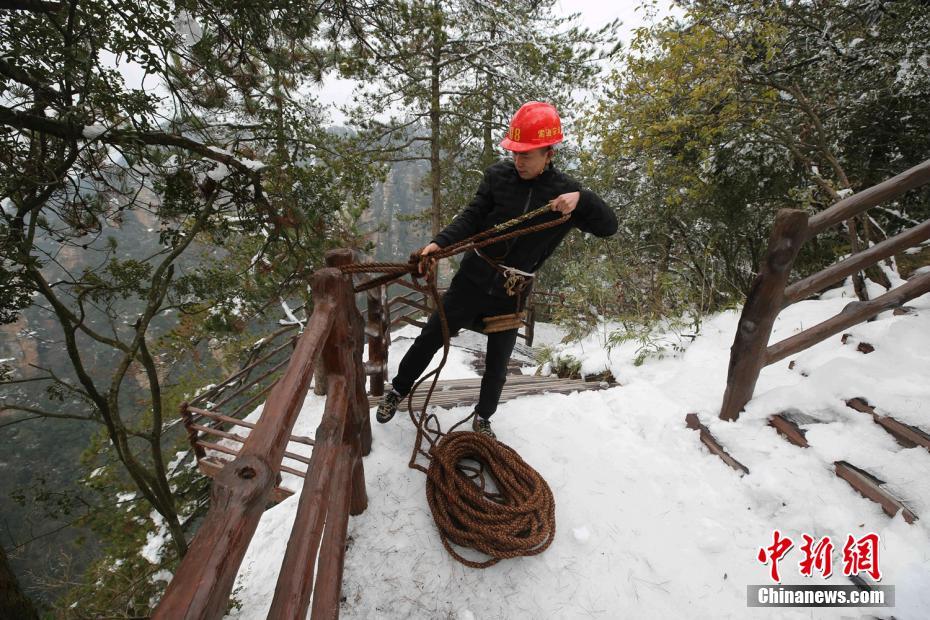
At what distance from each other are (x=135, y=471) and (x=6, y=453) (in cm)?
4200

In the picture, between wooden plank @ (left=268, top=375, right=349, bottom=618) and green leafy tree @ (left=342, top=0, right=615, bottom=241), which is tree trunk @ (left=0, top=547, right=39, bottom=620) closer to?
wooden plank @ (left=268, top=375, right=349, bottom=618)

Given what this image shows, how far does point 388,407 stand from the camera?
266cm

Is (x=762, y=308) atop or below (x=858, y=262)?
below

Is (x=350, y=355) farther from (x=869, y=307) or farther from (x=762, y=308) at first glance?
(x=869, y=307)

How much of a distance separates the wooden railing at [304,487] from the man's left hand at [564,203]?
110 centimetres

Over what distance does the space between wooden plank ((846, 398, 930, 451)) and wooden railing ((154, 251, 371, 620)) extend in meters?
2.84

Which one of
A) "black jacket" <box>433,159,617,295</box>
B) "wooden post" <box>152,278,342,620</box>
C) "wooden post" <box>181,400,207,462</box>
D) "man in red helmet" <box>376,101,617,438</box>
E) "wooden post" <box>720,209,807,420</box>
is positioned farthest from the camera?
"wooden post" <box>181,400,207,462</box>

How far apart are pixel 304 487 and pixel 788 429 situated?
2705 mm

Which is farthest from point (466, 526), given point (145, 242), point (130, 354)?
point (145, 242)

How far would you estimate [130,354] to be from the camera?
3.55 metres

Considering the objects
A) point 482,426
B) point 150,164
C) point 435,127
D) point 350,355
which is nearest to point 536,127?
point 350,355

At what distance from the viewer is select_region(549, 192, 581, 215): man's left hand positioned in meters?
2.01

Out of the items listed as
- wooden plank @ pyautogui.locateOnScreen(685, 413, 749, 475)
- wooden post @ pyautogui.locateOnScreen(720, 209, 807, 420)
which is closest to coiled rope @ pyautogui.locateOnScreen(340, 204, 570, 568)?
wooden plank @ pyautogui.locateOnScreen(685, 413, 749, 475)

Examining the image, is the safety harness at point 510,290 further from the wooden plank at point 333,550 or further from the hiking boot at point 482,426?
the wooden plank at point 333,550
